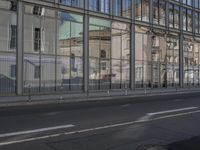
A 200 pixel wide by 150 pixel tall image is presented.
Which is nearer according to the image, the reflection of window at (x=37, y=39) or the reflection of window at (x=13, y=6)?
the reflection of window at (x=13, y=6)

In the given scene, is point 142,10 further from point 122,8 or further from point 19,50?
point 19,50

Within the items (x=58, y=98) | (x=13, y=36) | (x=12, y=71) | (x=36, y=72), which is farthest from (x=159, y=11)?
(x=12, y=71)

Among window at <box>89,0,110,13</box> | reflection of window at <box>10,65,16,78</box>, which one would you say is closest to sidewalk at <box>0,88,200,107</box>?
reflection of window at <box>10,65,16,78</box>

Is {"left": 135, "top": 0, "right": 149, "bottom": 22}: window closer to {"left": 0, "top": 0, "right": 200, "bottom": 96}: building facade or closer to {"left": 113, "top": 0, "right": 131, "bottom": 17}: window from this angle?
{"left": 0, "top": 0, "right": 200, "bottom": 96}: building facade

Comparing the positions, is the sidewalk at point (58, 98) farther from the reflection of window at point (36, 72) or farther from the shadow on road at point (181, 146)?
the shadow on road at point (181, 146)

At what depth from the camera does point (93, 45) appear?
34.9 m

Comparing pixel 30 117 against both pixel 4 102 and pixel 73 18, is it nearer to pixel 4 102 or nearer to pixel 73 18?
pixel 4 102

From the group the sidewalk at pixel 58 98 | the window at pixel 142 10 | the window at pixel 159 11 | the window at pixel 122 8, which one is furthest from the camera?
the window at pixel 159 11

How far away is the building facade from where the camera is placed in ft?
94.8

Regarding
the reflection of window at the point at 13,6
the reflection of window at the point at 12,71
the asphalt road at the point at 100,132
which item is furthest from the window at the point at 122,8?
the asphalt road at the point at 100,132

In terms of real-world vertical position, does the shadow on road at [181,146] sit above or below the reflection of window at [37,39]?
below

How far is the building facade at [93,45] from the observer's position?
2891cm

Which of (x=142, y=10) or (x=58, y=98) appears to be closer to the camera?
(x=58, y=98)

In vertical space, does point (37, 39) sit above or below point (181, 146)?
above
